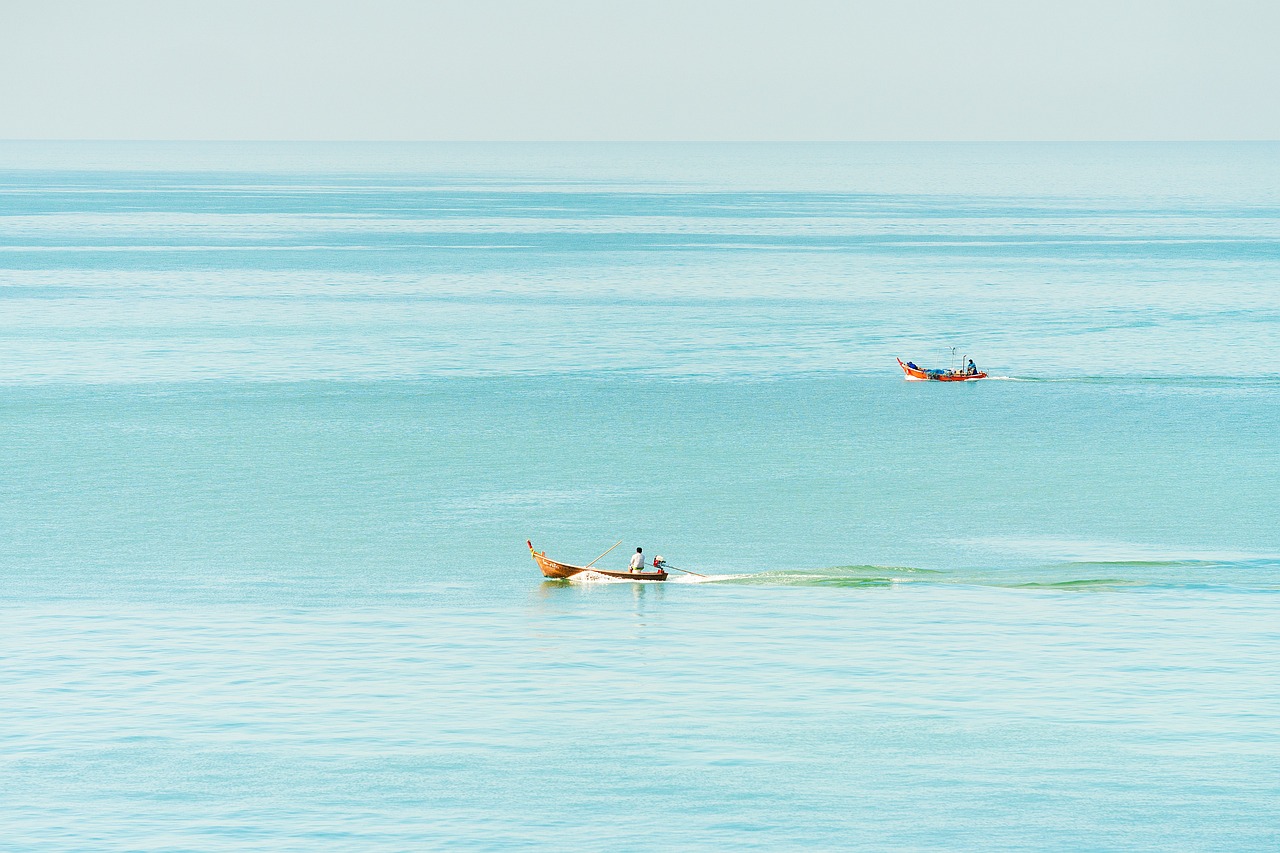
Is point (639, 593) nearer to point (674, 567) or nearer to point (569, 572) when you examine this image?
point (674, 567)

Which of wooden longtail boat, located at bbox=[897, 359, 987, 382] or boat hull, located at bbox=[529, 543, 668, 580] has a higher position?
wooden longtail boat, located at bbox=[897, 359, 987, 382]

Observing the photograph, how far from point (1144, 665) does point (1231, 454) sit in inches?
1248

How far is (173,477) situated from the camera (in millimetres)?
70625

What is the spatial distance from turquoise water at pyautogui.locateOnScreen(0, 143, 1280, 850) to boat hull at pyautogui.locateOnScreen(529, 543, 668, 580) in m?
0.51

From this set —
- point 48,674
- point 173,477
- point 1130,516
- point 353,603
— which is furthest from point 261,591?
point 1130,516

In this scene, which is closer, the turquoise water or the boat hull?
the turquoise water

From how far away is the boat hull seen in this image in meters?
55.5

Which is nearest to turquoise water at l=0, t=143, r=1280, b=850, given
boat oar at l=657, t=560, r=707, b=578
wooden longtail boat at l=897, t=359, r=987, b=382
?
boat oar at l=657, t=560, r=707, b=578

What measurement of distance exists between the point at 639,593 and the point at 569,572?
90.0 inches

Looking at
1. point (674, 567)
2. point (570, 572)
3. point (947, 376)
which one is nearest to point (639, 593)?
point (674, 567)

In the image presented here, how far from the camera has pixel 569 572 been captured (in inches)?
Result: 2199

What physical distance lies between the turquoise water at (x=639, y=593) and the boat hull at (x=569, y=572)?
51 centimetres

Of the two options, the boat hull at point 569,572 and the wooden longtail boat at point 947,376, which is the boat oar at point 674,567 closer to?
the boat hull at point 569,572

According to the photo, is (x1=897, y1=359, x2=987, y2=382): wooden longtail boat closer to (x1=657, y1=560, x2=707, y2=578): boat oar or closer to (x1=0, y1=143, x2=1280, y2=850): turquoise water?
(x1=0, y1=143, x2=1280, y2=850): turquoise water
